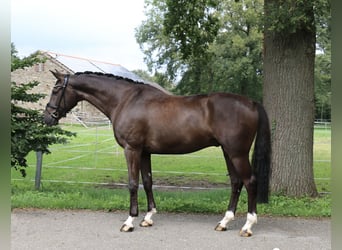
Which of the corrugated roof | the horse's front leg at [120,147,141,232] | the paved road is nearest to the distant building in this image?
the corrugated roof

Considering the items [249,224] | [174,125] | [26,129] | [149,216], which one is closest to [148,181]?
[149,216]

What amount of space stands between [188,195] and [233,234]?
2.26 metres

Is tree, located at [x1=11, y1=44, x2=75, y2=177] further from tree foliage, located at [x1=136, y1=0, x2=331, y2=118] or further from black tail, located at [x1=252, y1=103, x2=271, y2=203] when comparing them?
tree foliage, located at [x1=136, y1=0, x2=331, y2=118]

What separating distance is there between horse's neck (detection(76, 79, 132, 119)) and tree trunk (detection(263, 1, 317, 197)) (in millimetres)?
2699

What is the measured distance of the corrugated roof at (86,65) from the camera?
3800cm

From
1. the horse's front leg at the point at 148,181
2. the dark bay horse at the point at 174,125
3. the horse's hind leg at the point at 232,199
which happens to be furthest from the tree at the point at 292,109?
the horse's front leg at the point at 148,181

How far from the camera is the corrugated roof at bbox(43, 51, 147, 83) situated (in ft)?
125

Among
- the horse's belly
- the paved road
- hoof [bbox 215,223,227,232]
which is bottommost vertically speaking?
the paved road

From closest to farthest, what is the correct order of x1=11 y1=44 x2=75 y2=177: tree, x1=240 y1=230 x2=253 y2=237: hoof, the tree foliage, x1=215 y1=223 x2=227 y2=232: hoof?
1. x1=240 y1=230 x2=253 y2=237: hoof
2. x1=215 y1=223 x2=227 y2=232: hoof
3. x1=11 y1=44 x2=75 y2=177: tree
4. the tree foliage

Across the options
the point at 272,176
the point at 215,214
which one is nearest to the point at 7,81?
the point at 215,214

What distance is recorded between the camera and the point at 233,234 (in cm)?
456

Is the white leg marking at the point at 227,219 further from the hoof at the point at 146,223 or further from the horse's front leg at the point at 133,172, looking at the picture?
the horse's front leg at the point at 133,172

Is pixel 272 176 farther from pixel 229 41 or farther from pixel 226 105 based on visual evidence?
pixel 229 41

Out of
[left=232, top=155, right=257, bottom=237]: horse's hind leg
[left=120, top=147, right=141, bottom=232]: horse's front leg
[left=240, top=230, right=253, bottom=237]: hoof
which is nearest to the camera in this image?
[left=240, top=230, right=253, bottom=237]: hoof
